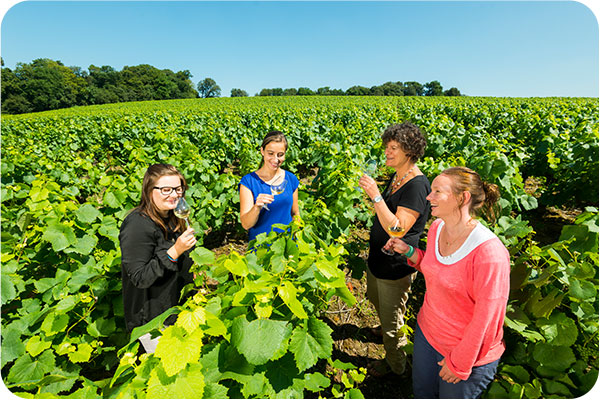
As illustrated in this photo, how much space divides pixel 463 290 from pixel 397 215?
632 mm

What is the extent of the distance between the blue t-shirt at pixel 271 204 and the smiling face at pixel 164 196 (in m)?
0.59

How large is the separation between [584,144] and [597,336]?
4525mm

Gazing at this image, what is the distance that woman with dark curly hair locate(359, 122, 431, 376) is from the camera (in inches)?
71.5

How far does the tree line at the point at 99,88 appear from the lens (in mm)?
54594

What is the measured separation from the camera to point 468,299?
4.37 feet

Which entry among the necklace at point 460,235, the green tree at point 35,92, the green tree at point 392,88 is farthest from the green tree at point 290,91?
the necklace at point 460,235

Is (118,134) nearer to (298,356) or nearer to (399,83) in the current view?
(298,356)

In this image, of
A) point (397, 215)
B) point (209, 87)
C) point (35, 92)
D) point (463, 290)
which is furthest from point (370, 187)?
point (209, 87)

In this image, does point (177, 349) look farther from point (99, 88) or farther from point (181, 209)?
point (99, 88)

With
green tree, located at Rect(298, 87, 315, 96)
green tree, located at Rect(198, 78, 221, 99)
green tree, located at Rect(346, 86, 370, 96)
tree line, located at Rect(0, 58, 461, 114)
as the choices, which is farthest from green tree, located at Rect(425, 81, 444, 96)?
green tree, located at Rect(198, 78, 221, 99)

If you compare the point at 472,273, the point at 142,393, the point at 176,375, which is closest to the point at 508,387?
the point at 472,273

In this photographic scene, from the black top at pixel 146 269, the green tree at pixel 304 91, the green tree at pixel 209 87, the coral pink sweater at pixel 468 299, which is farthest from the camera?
the green tree at pixel 209 87

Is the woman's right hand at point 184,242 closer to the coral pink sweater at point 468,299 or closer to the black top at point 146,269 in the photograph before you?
the black top at point 146,269

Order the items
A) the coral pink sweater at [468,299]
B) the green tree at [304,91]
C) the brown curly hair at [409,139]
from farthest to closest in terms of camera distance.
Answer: the green tree at [304,91] < the brown curly hair at [409,139] < the coral pink sweater at [468,299]
